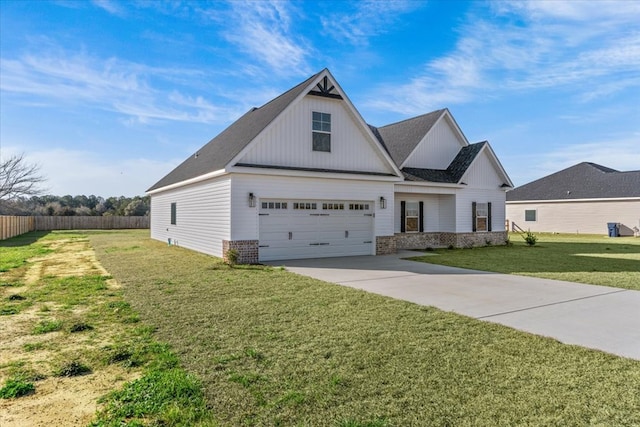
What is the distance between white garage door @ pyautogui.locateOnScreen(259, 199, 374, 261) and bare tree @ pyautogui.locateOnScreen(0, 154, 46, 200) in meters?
39.5

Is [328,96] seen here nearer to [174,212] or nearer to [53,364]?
[174,212]

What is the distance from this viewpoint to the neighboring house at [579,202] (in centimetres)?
2772

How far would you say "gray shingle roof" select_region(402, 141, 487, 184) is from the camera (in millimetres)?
18422

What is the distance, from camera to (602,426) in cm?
286

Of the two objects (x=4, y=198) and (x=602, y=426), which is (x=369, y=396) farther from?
(x=4, y=198)

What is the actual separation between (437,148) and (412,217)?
4.35m

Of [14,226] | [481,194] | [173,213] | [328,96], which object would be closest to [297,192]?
[328,96]

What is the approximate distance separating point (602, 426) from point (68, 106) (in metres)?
23.0

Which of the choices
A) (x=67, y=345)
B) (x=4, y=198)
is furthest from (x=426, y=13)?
(x=4, y=198)

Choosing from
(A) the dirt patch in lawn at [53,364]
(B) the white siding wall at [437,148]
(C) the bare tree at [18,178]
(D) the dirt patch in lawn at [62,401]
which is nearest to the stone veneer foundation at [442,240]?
(B) the white siding wall at [437,148]

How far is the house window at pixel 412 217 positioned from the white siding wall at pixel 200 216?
31.5 ft

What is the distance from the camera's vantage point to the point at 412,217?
61.9 feet

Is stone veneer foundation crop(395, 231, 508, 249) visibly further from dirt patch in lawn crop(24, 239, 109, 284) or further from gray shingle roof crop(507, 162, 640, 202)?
gray shingle roof crop(507, 162, 640, 202)

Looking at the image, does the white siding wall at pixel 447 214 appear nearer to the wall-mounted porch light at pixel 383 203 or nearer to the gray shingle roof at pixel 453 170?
the gray shingle roof at pixel 453 170
